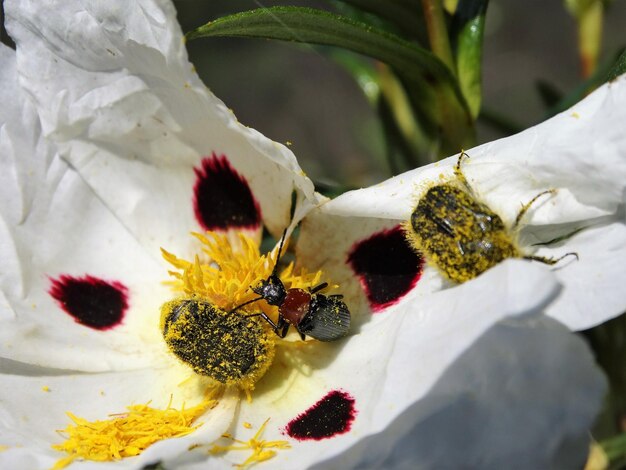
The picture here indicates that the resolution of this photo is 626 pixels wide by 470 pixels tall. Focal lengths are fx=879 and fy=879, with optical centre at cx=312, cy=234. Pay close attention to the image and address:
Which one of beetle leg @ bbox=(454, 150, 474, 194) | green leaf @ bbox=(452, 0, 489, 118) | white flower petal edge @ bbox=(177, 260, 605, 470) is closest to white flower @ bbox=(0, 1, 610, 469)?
white flower petal edge @ bbox=(177, 260, 605, 470)

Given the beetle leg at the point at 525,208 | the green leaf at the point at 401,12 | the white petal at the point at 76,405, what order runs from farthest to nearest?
1. the green leaf at the point at 401,12
2. the white petal at the point at 76,405
3. the beetle leg at the point at 525,208

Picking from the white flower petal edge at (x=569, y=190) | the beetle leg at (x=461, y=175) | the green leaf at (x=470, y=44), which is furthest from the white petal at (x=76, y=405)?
the green leaf at (x=470, y=44)

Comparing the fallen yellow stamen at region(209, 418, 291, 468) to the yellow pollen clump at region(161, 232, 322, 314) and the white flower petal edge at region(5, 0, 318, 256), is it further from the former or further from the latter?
the white flower petal edge at region(5, 0, 318, 256)

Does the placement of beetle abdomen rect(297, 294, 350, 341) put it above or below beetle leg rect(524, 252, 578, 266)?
below

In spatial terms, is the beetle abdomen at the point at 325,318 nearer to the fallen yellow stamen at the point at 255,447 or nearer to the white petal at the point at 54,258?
the fallen yellow stamen at the point at 255,447

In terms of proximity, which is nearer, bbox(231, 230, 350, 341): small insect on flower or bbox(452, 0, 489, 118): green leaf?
bbox(231, 230, 350, 341): small insect on flower

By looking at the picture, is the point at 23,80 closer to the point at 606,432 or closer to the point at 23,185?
the point at 23,185
